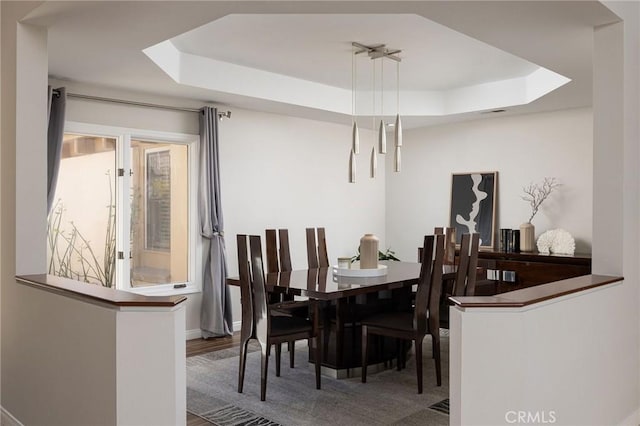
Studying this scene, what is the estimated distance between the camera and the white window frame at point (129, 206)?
5223mm

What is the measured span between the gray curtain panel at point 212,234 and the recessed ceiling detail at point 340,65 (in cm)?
59

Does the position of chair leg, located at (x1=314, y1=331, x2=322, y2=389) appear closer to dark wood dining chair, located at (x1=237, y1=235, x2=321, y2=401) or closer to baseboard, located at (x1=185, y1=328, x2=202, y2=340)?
dark wood dining chair, located at (x1=237, y1=235, x2=321, y2=401)

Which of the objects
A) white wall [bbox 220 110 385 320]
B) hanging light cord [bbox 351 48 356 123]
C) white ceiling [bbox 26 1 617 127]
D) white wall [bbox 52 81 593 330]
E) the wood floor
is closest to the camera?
white ceiling [bbox 26 1 617 127]

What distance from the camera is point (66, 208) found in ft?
16.3

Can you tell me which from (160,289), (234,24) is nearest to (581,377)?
(234,24)

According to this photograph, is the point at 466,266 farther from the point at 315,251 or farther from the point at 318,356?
the point at 315,251

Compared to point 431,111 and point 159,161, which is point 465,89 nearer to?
point 431,111

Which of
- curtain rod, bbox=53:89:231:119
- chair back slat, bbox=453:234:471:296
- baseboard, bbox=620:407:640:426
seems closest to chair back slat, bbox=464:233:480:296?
chair back slat, bbox=453:234:471:296

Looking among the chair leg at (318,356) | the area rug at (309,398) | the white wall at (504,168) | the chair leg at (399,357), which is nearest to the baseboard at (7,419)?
the area rug at (309,398)

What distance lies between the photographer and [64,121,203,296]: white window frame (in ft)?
17.1

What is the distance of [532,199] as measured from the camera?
645cm

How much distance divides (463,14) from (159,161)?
3507 millimetres

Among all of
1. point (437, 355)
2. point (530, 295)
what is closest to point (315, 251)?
point (437, 355)
